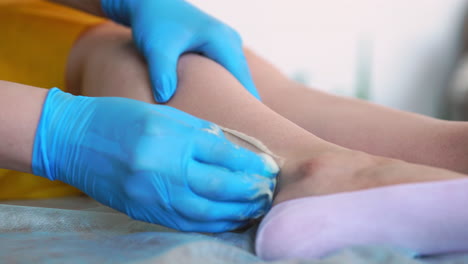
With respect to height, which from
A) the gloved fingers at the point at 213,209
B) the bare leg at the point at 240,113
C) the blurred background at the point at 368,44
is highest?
the bare leg at the point at 240,113

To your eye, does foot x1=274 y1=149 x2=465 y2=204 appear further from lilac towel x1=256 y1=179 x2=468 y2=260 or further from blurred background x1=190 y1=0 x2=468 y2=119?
blurred background x1=190 y1=0 x2=468 y2=119

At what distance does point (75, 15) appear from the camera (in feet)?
3.70

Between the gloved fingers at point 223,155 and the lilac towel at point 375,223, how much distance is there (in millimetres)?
82

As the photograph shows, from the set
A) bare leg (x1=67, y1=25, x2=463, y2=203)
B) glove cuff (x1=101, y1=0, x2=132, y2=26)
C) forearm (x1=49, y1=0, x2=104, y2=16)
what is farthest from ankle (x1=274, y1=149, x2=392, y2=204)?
forearm (x1=49, y1=0, x2=104, y2=16)

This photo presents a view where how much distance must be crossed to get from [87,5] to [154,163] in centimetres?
66

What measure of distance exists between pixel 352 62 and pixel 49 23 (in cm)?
139

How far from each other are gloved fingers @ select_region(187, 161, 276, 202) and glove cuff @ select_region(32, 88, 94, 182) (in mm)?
177

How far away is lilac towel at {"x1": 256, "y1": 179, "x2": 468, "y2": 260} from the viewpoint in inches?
19.0

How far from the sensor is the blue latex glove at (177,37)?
795 millimetres

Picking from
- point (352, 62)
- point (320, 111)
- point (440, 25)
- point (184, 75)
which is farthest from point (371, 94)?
point (184, 75)

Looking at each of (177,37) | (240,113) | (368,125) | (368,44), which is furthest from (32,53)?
(368,44)

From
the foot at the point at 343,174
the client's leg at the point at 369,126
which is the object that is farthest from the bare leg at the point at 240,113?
the client's leg at the point at 369,126

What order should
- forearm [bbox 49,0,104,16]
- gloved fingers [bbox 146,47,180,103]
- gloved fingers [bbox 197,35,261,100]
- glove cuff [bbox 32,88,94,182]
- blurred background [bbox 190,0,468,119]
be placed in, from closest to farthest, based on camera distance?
glove cuff [bbox 32,88,94,182], gloved fingers [bbox 146,47,180,103], gloved fingers [bbox 197,35,261,100], forearm [bbox 49,0,104,16], blurred background [bbox 190,0,468,119]

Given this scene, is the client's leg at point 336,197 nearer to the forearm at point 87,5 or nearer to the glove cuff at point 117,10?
the glove cuff at point 117,10
